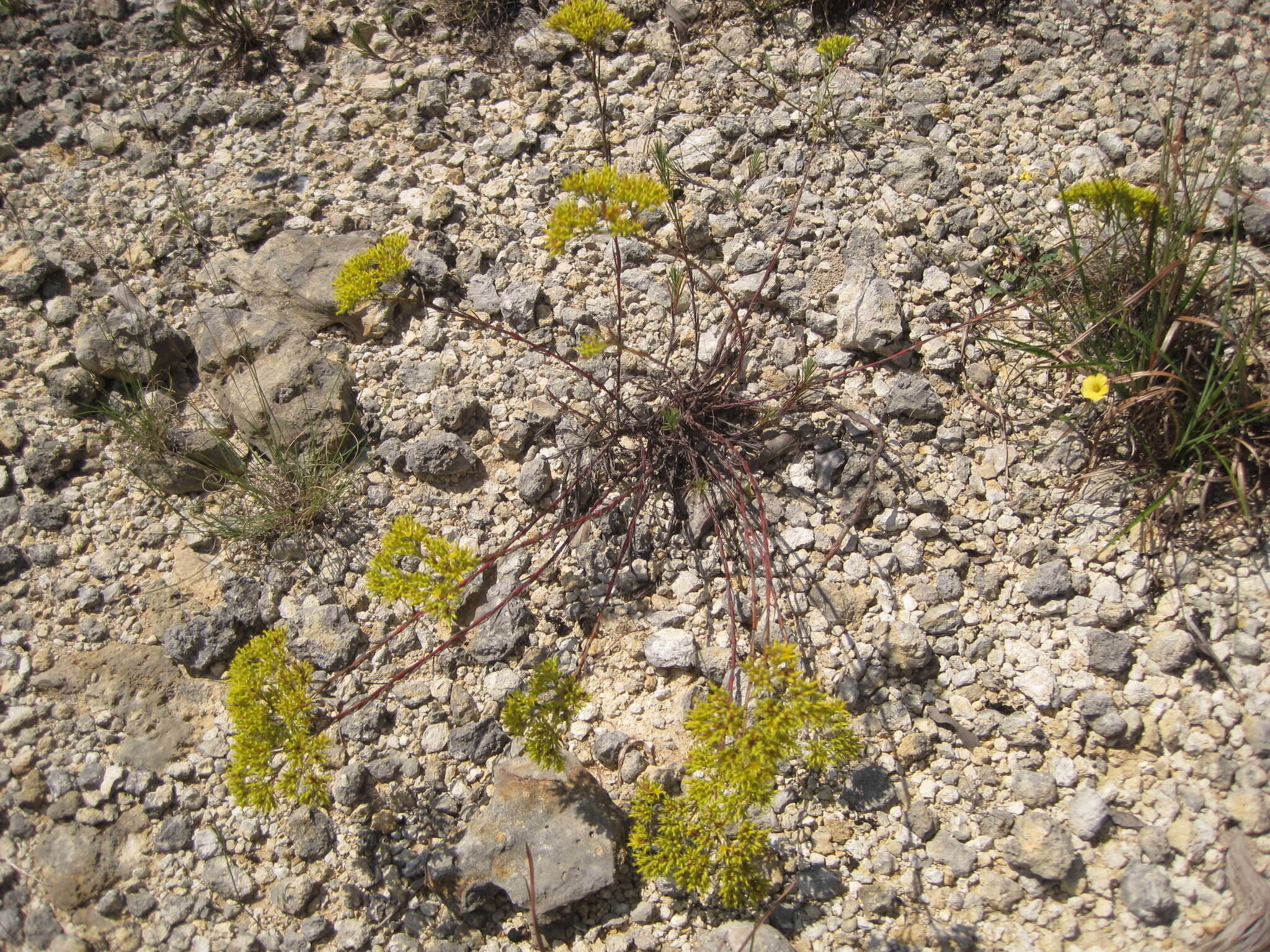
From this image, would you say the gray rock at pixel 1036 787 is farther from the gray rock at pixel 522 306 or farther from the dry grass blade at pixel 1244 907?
the gray rock at pixel 522 306

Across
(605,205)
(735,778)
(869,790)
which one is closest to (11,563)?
(605,205)

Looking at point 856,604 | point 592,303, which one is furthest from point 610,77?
point 856,604

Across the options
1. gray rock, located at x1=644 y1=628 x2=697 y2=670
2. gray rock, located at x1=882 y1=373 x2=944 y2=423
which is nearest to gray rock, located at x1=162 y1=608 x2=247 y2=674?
gray rock, located at x1=644 y1=628 x2=697 y2=670

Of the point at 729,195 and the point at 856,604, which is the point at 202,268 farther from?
the point at 856,604

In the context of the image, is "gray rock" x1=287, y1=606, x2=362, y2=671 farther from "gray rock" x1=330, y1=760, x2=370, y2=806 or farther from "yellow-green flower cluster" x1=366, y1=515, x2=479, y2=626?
"yellow-green flower cluster" x1=366, y1=515, x2=479, y2=626

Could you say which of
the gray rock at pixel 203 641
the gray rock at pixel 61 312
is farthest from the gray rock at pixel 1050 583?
the gray rock at pixel 61 312

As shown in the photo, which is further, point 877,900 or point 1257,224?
point 1257,224

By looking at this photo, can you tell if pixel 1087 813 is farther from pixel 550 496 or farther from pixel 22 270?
pixel 22 270
